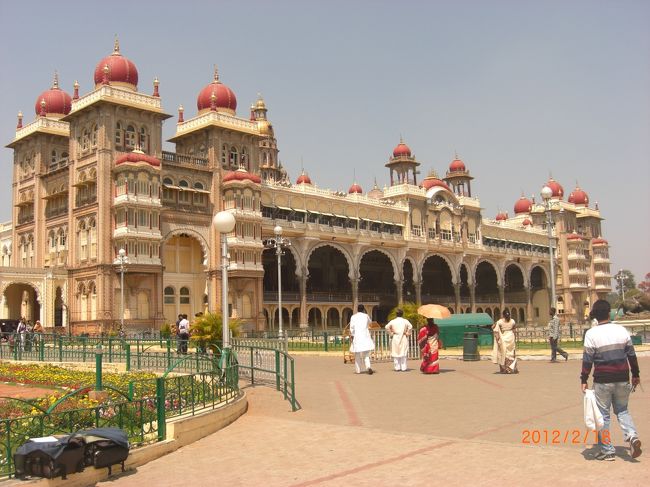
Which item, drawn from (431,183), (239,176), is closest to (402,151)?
(431,183)

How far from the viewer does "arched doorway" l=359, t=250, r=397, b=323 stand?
190 ft

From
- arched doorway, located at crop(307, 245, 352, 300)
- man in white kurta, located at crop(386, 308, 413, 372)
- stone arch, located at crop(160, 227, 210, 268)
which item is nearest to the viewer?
man in white kurta, located at crop(386, 308, 413, 372)

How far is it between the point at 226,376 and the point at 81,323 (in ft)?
98.4

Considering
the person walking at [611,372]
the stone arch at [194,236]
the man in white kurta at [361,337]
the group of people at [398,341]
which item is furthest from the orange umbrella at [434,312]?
the stone arch at [194,236]

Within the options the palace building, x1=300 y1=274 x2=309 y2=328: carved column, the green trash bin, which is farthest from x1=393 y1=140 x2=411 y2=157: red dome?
the green trash bin

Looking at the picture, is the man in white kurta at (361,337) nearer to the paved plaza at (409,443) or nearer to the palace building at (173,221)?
the paved plaza at (409,443)

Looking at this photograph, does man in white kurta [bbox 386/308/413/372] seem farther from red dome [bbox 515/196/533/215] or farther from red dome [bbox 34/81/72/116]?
red dome [bbox 515/196/533/215]

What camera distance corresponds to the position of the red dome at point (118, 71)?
3928cm

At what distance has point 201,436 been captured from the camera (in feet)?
28.9

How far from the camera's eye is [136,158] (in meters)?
37.4

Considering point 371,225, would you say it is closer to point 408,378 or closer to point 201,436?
point 408,378

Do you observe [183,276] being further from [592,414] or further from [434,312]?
[592,414]
